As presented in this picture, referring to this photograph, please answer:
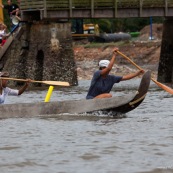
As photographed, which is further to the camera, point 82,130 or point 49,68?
point 49,68

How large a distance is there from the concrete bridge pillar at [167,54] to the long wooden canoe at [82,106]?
20.9m

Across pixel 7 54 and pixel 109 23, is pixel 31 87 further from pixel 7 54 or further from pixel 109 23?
pixel 109 23

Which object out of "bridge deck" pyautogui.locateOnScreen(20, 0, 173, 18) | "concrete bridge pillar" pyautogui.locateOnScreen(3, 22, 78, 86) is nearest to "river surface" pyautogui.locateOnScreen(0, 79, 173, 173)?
"bridge deck" pyautogui.locateOnScreen(20, 0, 173, 18)

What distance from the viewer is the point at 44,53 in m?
41.6

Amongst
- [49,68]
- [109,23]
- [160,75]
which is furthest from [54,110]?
[109,23]

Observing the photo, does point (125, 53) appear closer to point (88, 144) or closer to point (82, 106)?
point (82, 106)

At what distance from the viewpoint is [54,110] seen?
23.7m

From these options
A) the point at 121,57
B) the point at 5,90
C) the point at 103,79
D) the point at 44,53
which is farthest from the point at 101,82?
the point at 121,57

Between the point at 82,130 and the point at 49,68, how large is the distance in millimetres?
20668

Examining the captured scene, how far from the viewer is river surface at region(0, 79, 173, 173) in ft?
52.7

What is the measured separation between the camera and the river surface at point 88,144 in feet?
52.7

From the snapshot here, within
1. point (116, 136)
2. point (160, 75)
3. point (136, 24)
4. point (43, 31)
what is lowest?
point (136, 24)

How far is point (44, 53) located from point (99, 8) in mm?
3038

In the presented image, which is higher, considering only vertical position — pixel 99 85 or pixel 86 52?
pixel 99 85
